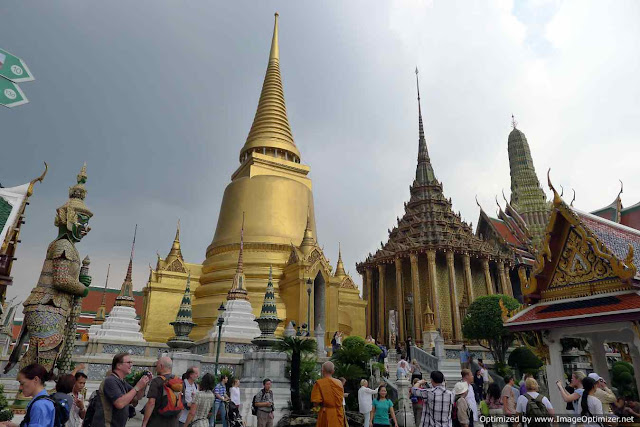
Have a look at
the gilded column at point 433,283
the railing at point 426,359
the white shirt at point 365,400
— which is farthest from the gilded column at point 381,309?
the white shirt at point 365,400

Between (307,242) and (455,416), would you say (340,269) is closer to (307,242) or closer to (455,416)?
(307,242)

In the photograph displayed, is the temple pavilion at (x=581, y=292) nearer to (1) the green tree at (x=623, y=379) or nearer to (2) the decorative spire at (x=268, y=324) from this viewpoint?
(1) the green tree at (x=623, y=379)

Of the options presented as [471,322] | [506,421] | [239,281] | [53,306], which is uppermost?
[239,281]

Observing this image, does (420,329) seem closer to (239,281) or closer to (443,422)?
(239,281)

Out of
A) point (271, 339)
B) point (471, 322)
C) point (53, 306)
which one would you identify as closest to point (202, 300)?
point (271, 339)

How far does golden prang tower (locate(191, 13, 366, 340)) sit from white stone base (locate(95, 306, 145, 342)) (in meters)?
2.57

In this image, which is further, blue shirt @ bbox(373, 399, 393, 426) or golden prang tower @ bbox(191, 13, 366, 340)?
golden prang tower @ bbox(191, 13, 366, 340)

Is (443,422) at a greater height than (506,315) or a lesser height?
lesser

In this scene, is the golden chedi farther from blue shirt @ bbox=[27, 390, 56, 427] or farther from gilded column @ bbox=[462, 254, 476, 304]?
blue shirt @ bbox=[27, 390, 56, 427]

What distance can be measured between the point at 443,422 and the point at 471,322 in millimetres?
14671

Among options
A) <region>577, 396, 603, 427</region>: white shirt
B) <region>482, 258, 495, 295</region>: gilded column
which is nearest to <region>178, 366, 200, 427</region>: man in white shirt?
<region>577, 396, 603, 427</region>: white shirt

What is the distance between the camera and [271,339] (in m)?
11.0

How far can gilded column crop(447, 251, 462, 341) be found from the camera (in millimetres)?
25500

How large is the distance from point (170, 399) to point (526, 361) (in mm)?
14716
